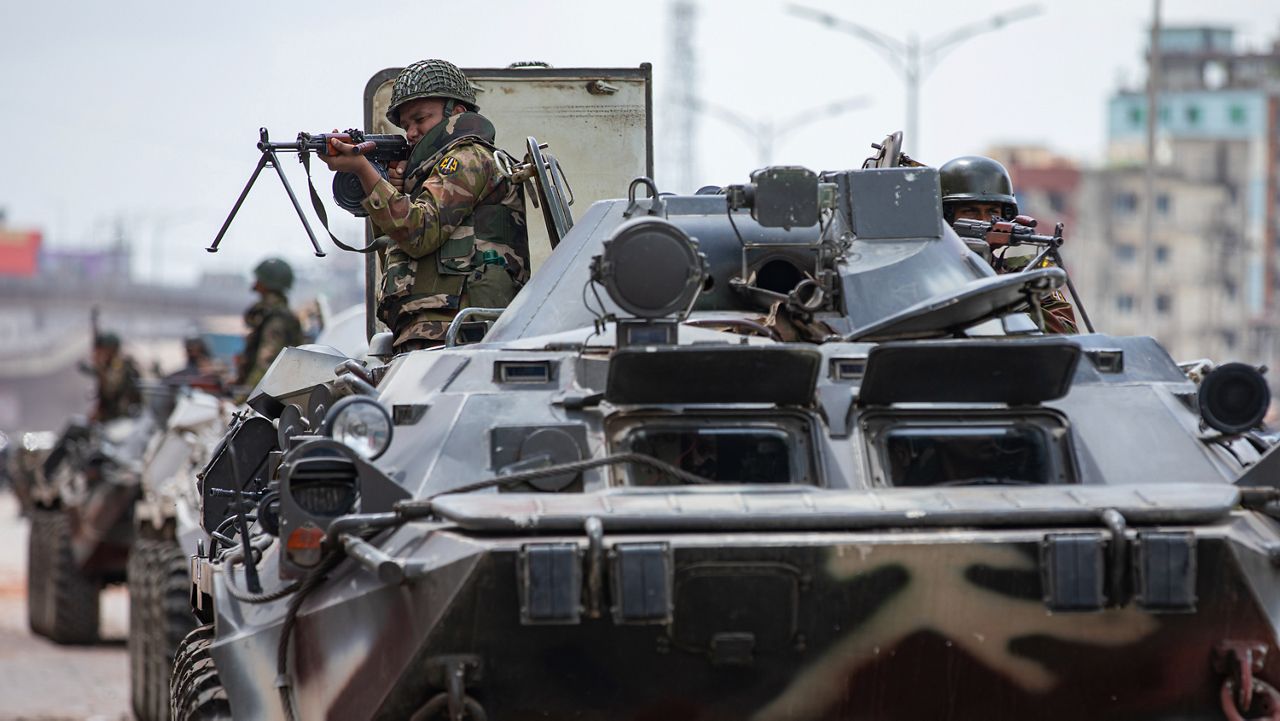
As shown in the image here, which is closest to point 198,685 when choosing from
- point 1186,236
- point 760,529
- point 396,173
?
point 760,529

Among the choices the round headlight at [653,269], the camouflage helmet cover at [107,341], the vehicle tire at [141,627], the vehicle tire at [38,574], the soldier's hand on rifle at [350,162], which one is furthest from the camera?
the camouflage helmet cover at [107,341]

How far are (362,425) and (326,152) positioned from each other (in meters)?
2.42

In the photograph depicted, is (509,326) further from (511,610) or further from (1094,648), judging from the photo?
(1094,648)

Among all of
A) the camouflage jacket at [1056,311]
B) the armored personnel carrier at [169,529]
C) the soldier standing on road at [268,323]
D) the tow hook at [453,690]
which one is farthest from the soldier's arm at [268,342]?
the tow hook at [453,690]

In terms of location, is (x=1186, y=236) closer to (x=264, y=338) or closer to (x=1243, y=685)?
(x=264, y=338)

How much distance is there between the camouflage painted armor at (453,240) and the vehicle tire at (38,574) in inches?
421

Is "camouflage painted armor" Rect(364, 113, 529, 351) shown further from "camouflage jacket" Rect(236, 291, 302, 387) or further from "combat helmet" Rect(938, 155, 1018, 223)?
"camouflage jacket" Rect(236, 291, 302, 387)

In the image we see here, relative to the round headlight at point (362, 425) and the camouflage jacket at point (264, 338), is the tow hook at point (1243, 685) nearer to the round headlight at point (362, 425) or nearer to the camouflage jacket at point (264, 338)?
the round headlight at point (362, 425)

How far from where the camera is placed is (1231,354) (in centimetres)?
6738

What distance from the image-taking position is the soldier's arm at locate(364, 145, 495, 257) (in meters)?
8.30

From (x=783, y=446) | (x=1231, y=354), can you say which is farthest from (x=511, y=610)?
(x=1231, y=354)

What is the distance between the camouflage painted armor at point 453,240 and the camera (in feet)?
28.0

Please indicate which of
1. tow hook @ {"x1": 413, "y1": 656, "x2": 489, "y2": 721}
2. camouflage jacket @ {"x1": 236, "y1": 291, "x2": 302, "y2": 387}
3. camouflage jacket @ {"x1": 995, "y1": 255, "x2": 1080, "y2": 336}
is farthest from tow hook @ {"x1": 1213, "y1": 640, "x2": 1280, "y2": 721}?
camouflage jacket @ {"x1": 236, "y1": 291, "x2": 302, "y2": 387}

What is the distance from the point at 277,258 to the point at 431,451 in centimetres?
998
